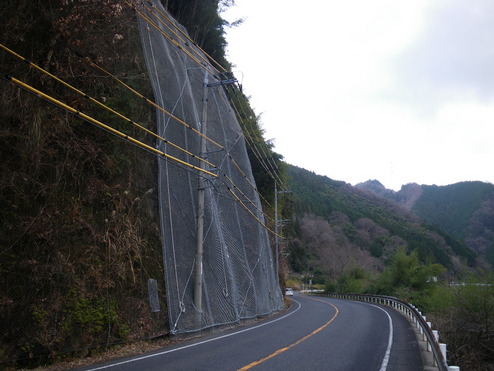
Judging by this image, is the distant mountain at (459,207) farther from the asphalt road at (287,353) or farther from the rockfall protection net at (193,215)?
the asphalt road at (287,353)

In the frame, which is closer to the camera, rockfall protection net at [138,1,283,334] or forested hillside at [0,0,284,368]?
forested hillside at [0,0,284,368]

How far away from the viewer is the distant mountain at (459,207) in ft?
307

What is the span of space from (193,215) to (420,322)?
840 centimetres

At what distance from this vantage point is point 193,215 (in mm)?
14531

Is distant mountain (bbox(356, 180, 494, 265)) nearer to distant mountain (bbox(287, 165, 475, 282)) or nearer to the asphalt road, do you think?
distant mountain (bbox(287, 165, 475, 282))

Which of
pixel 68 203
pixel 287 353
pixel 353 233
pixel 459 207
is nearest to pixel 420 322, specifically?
pixel 287 353

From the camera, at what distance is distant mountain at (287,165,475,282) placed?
277 feet

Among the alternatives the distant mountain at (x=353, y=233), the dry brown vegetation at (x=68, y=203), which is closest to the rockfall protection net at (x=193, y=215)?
the dry brown vegetation at (x=68, y=203)

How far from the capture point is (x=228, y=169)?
19844 millimetres

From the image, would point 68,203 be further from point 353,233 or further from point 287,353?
point 353,233

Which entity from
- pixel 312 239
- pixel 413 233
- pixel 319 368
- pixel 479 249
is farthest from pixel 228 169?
pixel 413 233

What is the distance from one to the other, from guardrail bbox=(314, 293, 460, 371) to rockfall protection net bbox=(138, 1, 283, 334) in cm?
653

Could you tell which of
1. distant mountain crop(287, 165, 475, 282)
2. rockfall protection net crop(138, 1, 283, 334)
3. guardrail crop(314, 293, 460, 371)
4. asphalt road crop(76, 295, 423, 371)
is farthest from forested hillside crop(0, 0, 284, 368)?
distant mountain crop(287, 165, 475, 282)

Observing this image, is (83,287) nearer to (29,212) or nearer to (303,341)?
(29,212)
